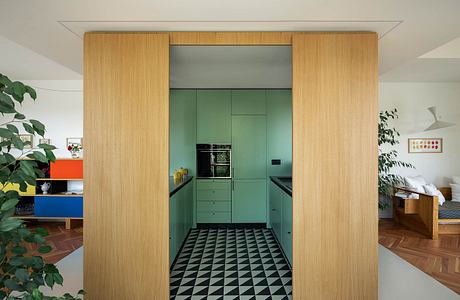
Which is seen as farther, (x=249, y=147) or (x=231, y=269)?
(x=249, y=147)

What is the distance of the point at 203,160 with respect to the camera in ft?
17.0

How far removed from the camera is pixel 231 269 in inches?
133

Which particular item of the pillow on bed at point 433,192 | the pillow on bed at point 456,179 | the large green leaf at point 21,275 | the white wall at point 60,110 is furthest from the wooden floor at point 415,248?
the large green leaf at point 21,275

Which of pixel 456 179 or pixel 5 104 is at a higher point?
pixel 5 104

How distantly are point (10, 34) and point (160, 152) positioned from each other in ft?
5.25

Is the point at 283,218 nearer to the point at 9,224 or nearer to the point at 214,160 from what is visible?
the point at 214,160

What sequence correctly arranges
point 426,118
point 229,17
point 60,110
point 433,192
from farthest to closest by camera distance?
1. point 426,118
2. point 60,110
3. point 433,192
4. point 229,17

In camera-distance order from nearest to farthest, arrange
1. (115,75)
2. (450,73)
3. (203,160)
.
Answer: (115,75) < (450,73) < (203,160)

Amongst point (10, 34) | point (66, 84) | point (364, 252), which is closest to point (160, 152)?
point (10, 34)

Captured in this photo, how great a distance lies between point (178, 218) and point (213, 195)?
154cm

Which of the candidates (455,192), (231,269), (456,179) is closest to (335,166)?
(231,269)

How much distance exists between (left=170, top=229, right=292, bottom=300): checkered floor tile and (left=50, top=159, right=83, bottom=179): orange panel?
2.35 metres

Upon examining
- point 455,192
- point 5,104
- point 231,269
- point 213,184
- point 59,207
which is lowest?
point 231,269

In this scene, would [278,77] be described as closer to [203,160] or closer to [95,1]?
[203,160]
